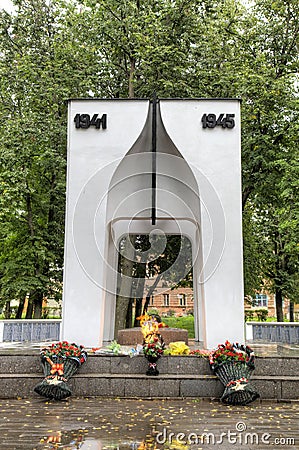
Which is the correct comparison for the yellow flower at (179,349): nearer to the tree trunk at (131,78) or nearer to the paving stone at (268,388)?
the paving stone at (268,388)

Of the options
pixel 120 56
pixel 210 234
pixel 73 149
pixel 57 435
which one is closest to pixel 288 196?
pixel 210 234

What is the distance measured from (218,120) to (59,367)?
649cm

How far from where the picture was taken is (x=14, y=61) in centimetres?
1917

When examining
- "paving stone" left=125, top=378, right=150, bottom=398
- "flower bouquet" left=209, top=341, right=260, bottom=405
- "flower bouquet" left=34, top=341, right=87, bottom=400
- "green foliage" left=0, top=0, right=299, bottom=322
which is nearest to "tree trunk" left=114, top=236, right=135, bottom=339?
"green foliage" left=0, top=0, right=299, bottom=322

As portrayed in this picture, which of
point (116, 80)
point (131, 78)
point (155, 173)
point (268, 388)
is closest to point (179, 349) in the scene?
point (268, 388)

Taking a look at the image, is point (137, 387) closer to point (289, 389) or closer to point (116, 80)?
point (289, 389)

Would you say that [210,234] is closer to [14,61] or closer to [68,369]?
[68,369]

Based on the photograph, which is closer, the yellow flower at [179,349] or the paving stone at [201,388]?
the paving stone at [201,388]

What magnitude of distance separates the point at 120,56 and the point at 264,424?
15334 millimetres

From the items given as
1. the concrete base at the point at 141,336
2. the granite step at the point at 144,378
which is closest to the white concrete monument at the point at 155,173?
the concrete base at the point at 141,336

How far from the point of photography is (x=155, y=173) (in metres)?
12.1

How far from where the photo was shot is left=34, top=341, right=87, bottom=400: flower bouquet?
28.5 ft

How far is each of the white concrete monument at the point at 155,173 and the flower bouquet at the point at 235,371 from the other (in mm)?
1906

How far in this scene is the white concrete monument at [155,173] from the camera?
11.3 m
